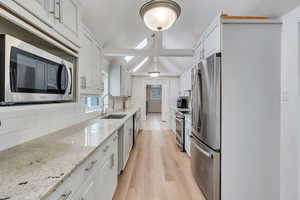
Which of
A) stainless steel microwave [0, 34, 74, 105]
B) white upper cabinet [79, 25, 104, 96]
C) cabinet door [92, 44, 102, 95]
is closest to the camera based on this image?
stainless steel microwave [0, 34, 74, 105]

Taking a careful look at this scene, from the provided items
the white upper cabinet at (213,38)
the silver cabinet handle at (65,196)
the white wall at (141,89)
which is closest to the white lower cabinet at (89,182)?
the silver cabinet handle at (65,196)

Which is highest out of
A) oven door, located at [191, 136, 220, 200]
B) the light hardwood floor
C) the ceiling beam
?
the ceiling beam

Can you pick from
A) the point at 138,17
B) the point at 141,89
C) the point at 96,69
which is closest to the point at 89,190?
the point at 96,69

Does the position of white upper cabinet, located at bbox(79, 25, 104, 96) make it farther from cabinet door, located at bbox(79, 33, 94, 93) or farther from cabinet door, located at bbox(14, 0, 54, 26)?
cabinet door, located at bbox(14, 0, 54, 26)

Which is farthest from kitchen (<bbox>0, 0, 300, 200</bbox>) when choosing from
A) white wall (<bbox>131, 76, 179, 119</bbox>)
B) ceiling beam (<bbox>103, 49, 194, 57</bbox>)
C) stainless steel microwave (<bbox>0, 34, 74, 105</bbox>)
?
white wall (<bbox>131, 76, 179, 119</bbox>)

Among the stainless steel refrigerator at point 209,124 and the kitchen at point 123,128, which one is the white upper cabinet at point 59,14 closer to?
the kitchen at point 123,128

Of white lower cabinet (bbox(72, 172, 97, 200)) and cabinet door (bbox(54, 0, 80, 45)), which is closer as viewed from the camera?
white lower cabinet (bbox(72, 172, 97, 200))

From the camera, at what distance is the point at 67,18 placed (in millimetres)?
1288

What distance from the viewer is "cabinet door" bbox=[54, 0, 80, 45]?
115 cm

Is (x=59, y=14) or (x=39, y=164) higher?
(x=59, y=14)

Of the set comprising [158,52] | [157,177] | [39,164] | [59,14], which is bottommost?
[157,177]

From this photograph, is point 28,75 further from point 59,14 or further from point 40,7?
point 59,14

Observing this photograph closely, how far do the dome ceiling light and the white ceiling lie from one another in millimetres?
1068

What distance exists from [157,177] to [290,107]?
204 centimetres
